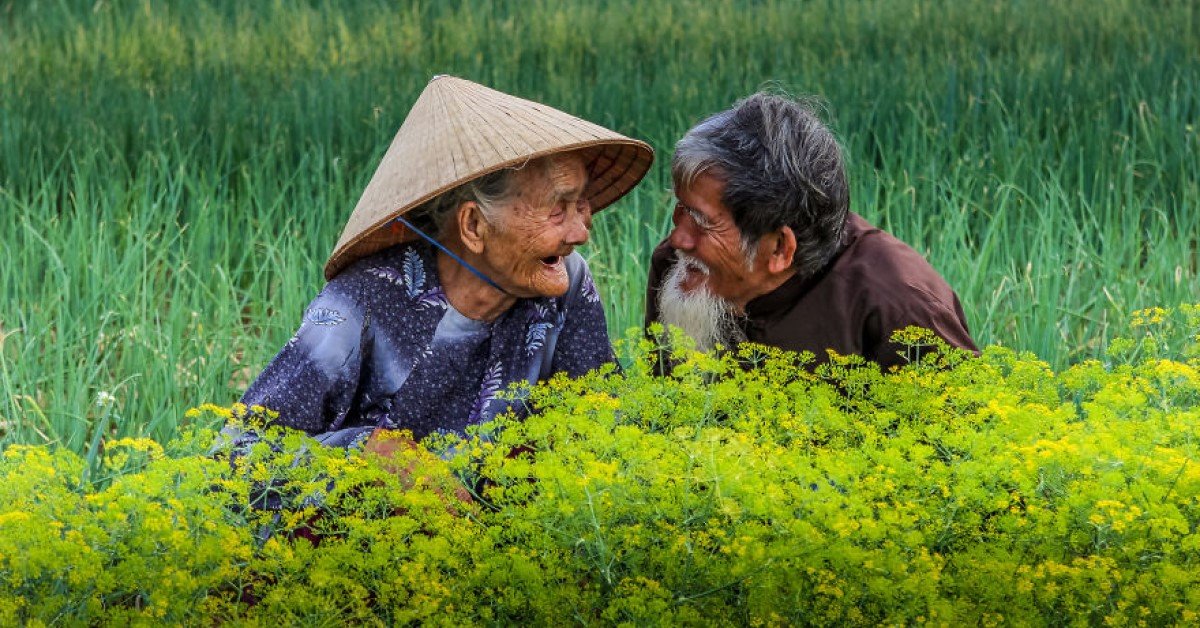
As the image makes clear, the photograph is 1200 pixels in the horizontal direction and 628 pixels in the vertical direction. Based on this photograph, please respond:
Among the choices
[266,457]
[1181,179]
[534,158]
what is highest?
[534,158]

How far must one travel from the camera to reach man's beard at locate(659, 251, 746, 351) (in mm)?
2768

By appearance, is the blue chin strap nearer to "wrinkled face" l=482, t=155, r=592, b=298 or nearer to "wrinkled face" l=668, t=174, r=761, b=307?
"wrinkled face" l=482, t=155, r=592, b=298

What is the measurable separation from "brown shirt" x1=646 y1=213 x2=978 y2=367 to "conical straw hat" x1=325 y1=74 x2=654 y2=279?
1.53 ft

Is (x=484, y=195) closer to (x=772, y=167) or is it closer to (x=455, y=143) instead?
(x=455, y=143)

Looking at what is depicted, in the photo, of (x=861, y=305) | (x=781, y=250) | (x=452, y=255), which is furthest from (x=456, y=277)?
(x=861, y=305)

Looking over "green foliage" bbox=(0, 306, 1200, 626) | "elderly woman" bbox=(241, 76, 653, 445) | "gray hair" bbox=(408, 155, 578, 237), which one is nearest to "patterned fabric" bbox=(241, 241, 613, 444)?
"elderly woman" bbox=(241, 76, 653, 445)

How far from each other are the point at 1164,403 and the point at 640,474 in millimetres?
→ 766

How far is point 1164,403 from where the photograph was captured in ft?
6.37

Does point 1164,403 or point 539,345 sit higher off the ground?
point 1164,403

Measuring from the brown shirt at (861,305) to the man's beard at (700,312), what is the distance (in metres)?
0.04

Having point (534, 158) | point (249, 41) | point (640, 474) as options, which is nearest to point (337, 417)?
point (534, 158)

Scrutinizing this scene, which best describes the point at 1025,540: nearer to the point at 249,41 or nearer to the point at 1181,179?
the point at 1181,179

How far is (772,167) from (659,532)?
3.75ft

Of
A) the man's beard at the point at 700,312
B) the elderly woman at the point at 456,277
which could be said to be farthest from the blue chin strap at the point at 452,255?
the man's beard at the point at 700,312
